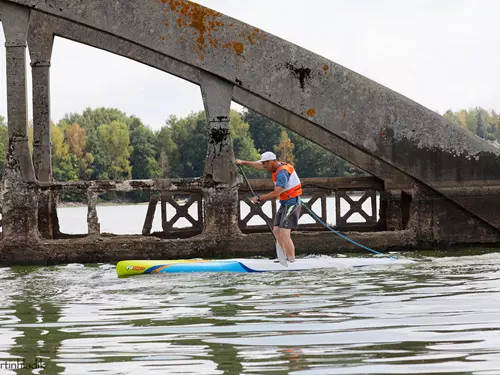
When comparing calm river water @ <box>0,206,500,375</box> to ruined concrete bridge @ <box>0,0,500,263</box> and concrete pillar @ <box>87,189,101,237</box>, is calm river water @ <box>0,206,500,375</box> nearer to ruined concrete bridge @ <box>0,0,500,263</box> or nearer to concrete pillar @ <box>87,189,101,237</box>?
concrete pillar @ <box>87,189,101,237</box>

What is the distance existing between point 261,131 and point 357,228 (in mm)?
98107

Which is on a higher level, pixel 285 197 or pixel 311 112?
pixel 311 112

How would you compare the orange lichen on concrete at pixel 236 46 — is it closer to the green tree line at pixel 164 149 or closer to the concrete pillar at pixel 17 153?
the concrete pillar at pixel 17 153

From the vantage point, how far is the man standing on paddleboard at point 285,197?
14398 millimetres

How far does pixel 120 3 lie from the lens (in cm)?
1566

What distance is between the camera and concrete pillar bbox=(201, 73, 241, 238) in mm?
16062

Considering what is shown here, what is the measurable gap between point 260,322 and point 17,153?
8025 millimetres

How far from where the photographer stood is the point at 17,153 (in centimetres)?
1592

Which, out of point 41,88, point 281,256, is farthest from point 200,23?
point 41,88

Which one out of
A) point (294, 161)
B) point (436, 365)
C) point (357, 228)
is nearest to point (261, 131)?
point (294, 161)

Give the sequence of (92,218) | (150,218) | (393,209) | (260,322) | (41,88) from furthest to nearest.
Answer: (41,88) < (150,218) < (393,209) < (92,218) < (260,322)

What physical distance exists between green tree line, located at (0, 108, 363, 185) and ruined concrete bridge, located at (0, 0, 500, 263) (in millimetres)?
82919

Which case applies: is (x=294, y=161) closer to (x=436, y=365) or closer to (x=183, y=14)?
(x=183, y=14)

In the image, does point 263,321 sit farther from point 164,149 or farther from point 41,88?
point 164,149
